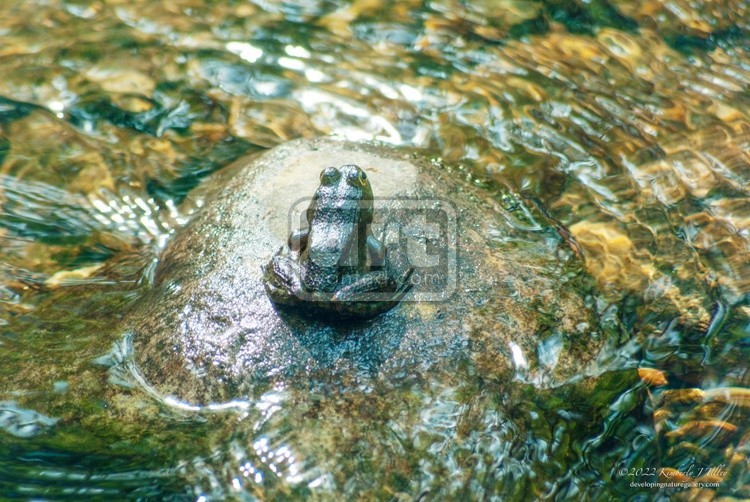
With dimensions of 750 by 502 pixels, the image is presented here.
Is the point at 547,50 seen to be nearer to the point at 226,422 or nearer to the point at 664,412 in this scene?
the point at 664,412

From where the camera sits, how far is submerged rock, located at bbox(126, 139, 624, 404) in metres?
4.58

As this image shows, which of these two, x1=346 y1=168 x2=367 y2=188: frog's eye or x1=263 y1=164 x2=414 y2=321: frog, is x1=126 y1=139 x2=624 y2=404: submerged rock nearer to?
x1=263 y1=164 x2=414 y2=321: frog

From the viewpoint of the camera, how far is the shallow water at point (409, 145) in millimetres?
4355

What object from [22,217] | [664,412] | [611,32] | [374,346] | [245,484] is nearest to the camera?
[245,484]

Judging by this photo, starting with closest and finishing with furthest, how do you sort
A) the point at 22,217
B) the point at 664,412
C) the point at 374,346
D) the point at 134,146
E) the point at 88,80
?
the point at 374,346
the point at 664,412
the point at 22,217
the point at 134,146
the point at 88,80

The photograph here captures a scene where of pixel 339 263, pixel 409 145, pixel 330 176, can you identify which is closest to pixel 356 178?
pixel 330 176

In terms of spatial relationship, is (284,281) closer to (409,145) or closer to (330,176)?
(330,176)

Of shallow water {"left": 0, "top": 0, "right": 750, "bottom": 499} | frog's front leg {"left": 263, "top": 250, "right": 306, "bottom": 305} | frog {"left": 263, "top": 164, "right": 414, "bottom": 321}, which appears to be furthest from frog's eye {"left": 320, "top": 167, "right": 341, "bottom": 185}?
shallow water {"left": 0, "top": 0, "right": 750, "bottom": 499}

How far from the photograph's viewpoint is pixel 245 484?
4.14 m

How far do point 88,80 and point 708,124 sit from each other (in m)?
7.11

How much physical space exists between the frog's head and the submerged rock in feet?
0.97

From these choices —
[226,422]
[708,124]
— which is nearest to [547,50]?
[708,124]

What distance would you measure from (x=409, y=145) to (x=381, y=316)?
3037 mm

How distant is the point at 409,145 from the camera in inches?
289
